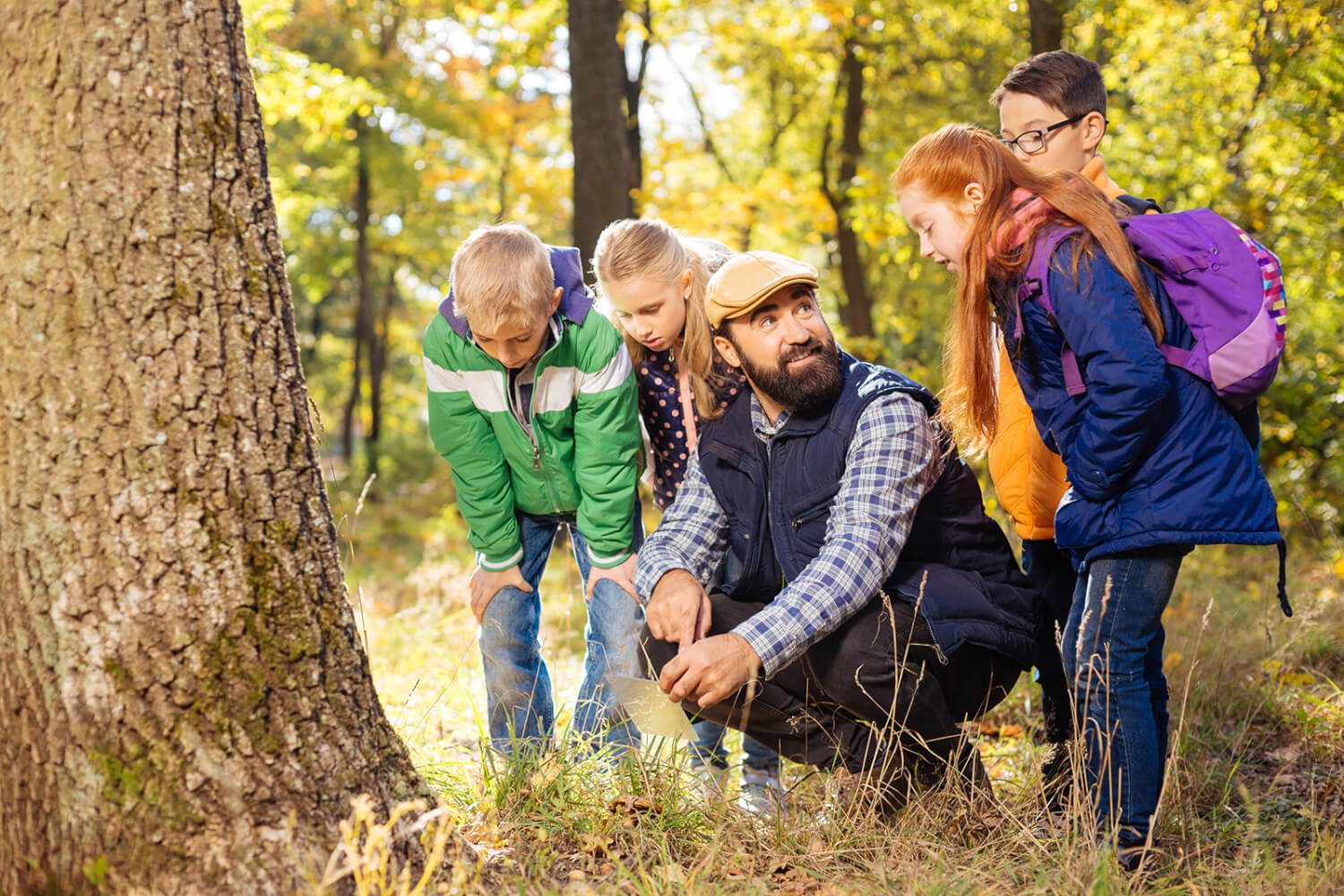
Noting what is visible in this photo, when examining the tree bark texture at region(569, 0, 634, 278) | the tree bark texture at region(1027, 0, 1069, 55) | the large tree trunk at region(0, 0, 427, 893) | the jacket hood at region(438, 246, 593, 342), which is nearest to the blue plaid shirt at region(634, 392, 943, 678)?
the jacket hood at region(438, 246, 593, 342)

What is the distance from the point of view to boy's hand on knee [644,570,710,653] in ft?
9.27

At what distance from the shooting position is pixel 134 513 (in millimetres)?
1915

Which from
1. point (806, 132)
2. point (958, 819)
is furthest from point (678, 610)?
point (806, 132)

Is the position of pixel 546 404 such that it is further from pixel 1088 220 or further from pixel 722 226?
pixel 722 226

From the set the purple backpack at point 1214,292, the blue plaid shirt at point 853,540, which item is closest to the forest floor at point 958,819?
the blue plaid shirt at point 853,540

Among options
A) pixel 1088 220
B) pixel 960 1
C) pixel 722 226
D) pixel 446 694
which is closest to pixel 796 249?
pixel 722 226

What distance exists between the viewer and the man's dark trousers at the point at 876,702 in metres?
2.69

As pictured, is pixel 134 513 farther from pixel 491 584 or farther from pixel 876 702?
pixel 876 702

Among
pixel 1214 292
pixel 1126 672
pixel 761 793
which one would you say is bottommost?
pixel 761 793

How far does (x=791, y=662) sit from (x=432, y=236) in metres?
18.6

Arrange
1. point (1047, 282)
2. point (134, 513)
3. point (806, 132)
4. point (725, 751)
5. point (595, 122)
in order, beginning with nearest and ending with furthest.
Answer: point (134, 513)
point (1047, 282)
point (725, 751)
point (595, 122)
point (806, 132)

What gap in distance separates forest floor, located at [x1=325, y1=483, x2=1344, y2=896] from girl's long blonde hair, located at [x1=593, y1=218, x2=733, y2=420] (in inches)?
45.5

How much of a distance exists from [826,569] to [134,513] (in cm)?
165

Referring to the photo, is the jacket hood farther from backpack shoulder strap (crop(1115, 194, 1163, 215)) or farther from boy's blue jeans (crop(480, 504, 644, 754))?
backpack shoulder strap (crop(1115, 194, 1163, 215))
